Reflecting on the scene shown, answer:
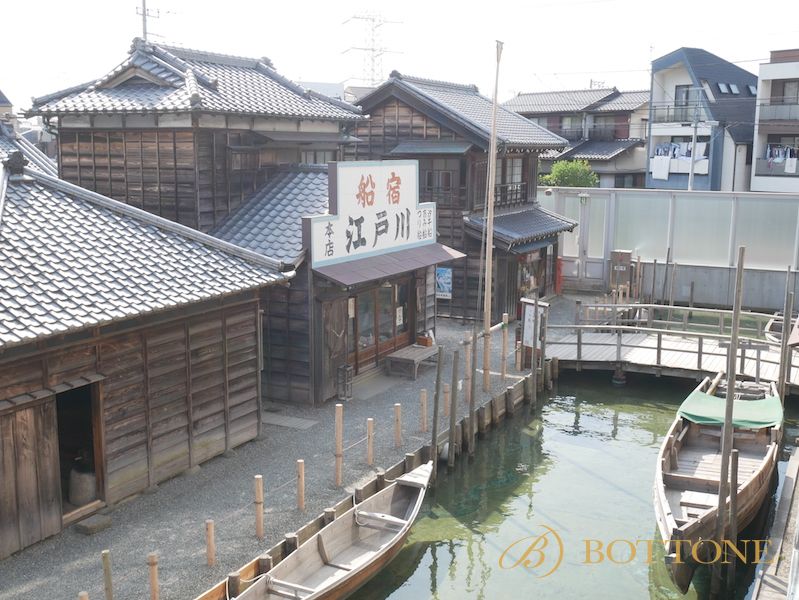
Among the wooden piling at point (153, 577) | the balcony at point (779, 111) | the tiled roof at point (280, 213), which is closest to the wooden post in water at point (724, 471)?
the wooden piling at point (153, 577)

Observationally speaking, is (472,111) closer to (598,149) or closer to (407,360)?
(407,360)

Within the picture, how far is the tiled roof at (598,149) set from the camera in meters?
55.0

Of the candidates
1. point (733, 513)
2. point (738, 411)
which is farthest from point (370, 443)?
point (738, 411)

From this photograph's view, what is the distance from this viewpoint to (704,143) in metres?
48.4

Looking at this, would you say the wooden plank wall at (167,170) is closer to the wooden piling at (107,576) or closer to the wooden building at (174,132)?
the wooden building at (174,132)

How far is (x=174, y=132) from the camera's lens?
20453 millimetres

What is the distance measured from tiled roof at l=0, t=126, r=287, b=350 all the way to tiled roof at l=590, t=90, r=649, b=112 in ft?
153

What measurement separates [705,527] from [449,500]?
5.48 m

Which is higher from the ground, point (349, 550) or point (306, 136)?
point (306, 136)

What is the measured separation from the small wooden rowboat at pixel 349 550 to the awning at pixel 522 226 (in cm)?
1445

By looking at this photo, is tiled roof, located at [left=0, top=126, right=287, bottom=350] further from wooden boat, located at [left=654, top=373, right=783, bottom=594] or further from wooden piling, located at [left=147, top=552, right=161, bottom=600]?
wooden boat, located at [left=654, top=373, right=783, bottom=594]

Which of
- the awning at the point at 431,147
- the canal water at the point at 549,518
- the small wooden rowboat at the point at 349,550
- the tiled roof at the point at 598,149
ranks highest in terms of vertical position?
the tiled roof at the point at 598,149

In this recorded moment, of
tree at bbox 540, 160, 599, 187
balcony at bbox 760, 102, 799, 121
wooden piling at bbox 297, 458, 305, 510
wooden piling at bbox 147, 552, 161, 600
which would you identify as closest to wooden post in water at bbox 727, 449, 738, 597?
wooden piling at bbox 297, 458, 305, 510

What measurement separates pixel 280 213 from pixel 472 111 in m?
13.1
